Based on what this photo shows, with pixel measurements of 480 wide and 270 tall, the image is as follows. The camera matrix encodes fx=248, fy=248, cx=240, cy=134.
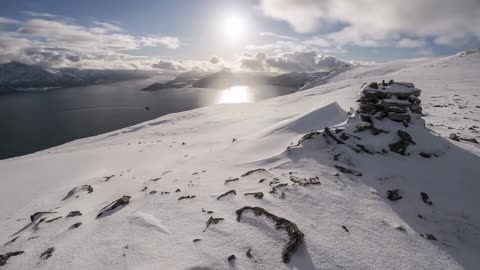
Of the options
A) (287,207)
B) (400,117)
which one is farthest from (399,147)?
(287,207)

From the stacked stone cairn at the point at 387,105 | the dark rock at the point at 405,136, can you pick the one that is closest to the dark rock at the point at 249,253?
the stacked stone cairn at the point at 387,105

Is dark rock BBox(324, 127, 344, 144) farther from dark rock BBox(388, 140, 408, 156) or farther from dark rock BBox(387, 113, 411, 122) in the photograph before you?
dark rock BBox(387, 113, 411, 122)

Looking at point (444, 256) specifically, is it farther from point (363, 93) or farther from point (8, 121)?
point (8, 121)

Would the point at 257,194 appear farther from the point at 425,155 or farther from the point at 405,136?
the point at 405,136

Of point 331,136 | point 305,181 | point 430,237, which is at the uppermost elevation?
point 331,136

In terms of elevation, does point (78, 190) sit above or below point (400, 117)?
below

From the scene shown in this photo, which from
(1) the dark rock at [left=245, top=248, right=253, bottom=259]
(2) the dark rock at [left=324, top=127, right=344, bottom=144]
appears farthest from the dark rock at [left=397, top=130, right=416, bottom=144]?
(1) the dark rock at [left=245, top=248, right=253, bottom=259]
